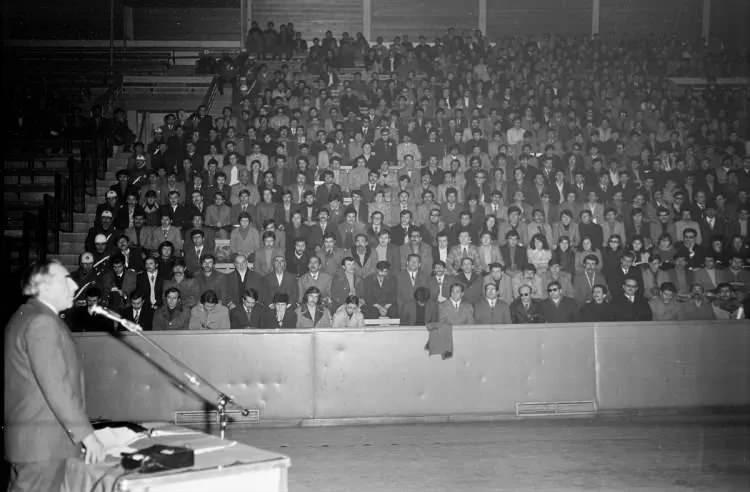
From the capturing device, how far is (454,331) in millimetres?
9328

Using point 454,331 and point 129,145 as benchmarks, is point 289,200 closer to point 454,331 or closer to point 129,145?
point 454,331

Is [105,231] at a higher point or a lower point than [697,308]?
higher

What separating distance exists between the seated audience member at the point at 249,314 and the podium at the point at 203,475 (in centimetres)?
616

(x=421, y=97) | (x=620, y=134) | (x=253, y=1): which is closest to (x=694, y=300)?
(x=620, y=134)

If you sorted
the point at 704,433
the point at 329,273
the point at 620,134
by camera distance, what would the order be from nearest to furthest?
the point at 704,433, the point at 329,273, the point at 620,134

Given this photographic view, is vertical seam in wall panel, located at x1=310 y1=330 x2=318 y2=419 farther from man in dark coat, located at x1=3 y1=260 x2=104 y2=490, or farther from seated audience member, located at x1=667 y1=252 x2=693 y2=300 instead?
seated audience member, located at x1=667 y1=252 x2=693 y2=300

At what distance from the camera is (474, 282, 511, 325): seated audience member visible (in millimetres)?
10141

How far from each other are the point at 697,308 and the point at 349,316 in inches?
200

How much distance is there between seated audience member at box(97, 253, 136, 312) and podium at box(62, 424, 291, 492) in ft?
23.2

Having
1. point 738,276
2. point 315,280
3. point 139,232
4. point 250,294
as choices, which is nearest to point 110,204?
point 139,232

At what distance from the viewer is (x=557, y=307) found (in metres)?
10.3

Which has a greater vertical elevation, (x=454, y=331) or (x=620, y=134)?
(x=620, y=134)

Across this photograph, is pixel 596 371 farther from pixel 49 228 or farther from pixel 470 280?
pixel 49 228

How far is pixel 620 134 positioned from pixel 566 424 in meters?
9.49
